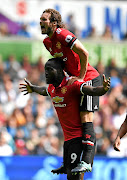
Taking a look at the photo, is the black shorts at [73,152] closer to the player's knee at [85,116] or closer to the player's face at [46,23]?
the player's knee at [85,116]

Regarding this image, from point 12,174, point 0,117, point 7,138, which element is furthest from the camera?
point 0,117

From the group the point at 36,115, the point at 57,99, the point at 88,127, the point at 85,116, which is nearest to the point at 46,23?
the point at 57,99

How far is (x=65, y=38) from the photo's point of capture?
522cm

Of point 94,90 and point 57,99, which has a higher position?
point 94,90

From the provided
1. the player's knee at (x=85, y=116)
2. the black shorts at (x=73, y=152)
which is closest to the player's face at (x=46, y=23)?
the player's knee at (x=85, y=116)

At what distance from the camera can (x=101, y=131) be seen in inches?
434

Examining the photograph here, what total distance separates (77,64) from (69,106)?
0.54 meters

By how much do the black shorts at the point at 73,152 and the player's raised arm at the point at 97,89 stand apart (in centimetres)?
71

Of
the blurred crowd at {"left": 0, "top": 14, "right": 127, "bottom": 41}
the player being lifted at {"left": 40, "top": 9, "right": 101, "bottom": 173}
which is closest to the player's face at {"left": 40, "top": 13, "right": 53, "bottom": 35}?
the player being lifted at {"left": 40, "top": 9, "right": 101, "bottom": 173}

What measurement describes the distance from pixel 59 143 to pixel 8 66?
289 cm

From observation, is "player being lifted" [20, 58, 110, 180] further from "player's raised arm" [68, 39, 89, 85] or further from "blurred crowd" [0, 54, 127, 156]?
"blurred crowd" [0, 54, 127, 156]

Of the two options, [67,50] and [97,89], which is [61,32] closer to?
[67,50]

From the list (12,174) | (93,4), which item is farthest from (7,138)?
(93,4)

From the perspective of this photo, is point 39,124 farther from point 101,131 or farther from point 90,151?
point 90,151
